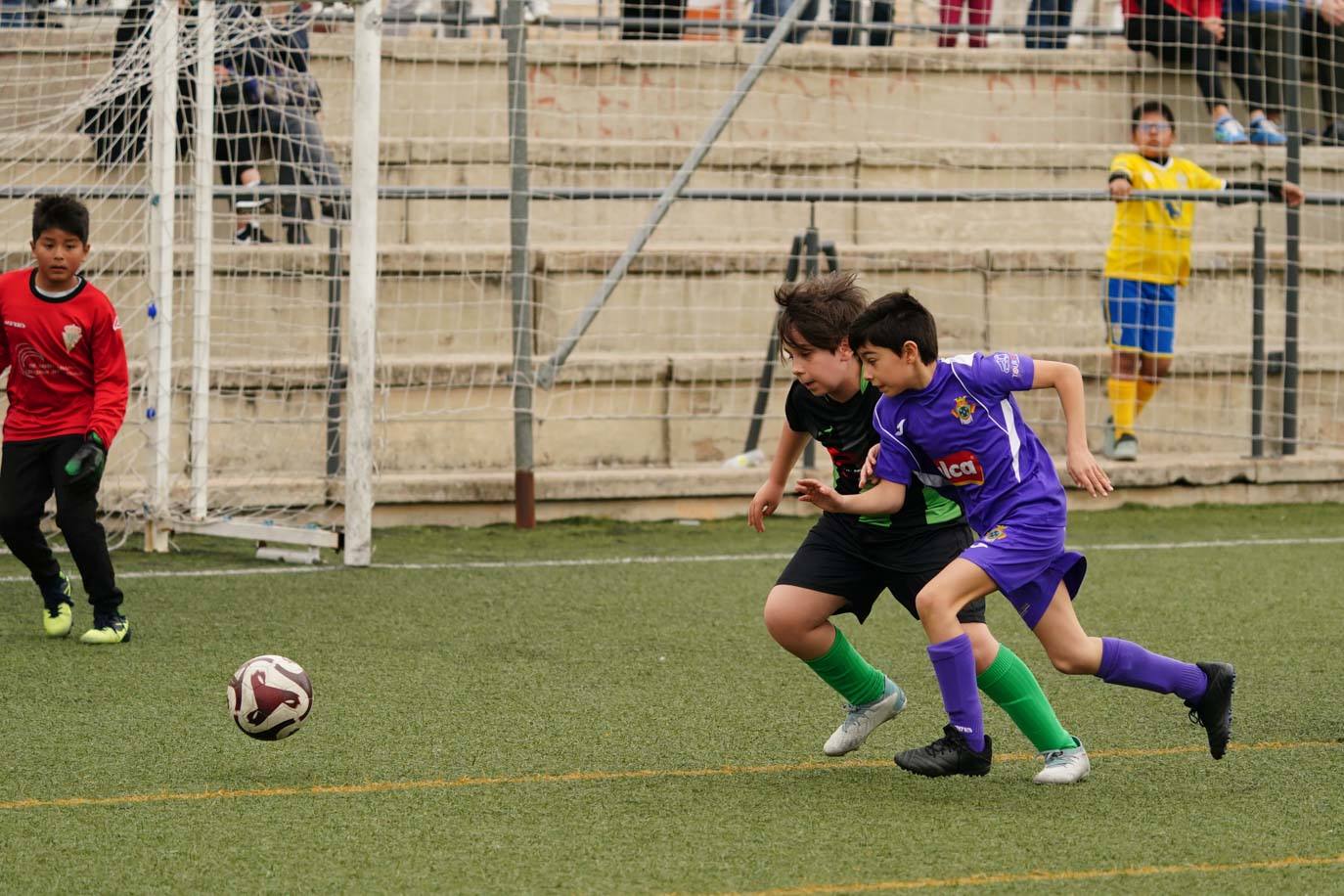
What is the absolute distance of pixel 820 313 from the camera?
4.44 metres

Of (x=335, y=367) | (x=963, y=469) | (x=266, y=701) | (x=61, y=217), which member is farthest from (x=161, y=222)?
(x=963, y=469)

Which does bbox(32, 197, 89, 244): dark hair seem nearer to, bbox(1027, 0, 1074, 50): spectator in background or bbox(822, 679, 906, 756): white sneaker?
bbox(822, 679, 906, 756): white sneaker

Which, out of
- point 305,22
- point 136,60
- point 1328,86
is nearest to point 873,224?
point 1328,86

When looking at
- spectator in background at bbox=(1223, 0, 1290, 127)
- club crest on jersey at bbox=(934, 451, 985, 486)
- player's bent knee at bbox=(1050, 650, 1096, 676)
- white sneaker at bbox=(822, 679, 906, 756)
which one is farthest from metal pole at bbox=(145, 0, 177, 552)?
spectator in background at bbox=(1223, 0, 1290, 127)

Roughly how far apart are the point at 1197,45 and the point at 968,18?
1.78 m

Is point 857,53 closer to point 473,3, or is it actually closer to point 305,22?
point 473,3

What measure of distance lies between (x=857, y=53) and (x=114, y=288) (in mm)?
5323

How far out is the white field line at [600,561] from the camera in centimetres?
752

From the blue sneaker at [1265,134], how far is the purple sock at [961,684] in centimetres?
844

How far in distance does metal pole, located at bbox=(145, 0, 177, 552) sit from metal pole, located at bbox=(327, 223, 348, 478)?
1.05 metres

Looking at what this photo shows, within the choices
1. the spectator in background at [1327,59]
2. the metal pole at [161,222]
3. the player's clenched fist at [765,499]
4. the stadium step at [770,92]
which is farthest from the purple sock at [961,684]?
the spectator in background at [1327,59]

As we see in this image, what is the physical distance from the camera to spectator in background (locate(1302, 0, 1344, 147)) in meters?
11.7

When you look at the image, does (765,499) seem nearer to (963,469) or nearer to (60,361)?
(963,469)

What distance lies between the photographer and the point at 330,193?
9109 millimetres
